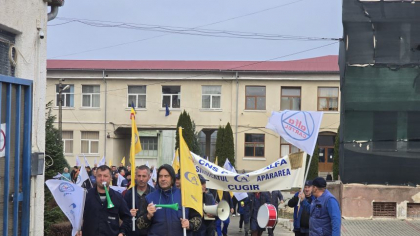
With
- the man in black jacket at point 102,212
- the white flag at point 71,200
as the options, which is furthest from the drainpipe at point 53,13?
the man in black jacket at point 102,212

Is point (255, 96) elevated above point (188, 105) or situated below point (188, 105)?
above

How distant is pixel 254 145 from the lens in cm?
4766

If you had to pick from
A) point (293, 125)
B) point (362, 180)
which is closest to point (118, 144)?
point (362, 180)

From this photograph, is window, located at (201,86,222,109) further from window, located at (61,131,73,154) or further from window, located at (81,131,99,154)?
window, located at (61,131,73,154)

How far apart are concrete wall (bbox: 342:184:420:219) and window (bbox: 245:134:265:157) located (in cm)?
2698

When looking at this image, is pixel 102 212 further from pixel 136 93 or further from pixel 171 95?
pixel 136 93

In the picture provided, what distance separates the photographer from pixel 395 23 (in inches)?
819

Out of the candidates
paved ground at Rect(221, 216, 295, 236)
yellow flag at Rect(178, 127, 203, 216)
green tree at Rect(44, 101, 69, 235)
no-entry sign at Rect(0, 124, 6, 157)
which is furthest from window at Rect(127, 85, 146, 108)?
yellow flag at Rect(178, 127, 203, 216)

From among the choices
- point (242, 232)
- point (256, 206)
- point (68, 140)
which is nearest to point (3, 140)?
point (256, 206)

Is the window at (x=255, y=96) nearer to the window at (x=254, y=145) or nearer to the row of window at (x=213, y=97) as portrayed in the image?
the row of window at (x=213, y=97)

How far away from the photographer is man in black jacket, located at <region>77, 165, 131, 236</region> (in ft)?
29.6

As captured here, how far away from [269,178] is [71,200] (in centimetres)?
600

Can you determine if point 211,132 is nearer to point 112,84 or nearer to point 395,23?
point 112,84

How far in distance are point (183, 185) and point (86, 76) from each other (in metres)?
40.5
